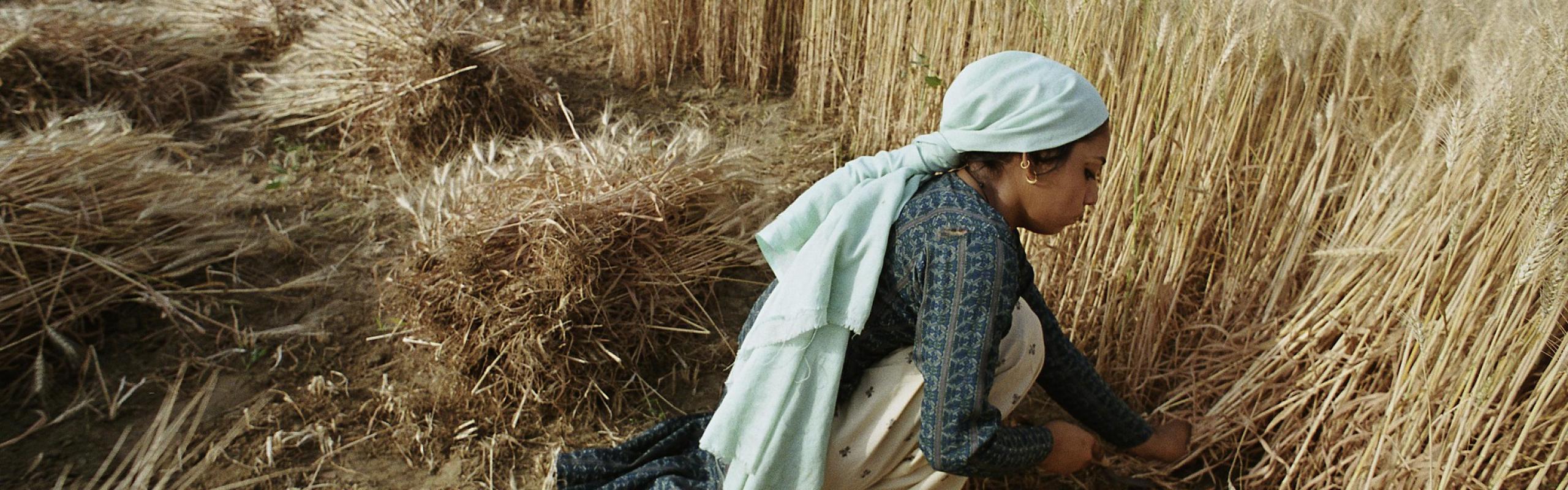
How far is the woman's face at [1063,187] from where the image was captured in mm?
1378

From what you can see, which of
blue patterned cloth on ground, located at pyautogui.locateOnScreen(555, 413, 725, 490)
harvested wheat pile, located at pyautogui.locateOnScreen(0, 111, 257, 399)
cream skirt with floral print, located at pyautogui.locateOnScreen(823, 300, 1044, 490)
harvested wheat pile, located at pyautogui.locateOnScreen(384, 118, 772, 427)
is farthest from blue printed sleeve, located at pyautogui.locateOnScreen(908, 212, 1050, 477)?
harvested wheat pile, located at pyautogui.locateOnScreen(0, 111, 257, 399)

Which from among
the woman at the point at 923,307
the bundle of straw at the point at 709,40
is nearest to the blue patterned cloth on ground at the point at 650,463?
the woman at the point at 923,307

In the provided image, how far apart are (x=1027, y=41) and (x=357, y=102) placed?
2009 millimetres

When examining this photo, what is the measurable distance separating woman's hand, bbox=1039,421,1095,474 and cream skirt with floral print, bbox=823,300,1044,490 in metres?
0.11

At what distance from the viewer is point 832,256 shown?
1387 millimetres

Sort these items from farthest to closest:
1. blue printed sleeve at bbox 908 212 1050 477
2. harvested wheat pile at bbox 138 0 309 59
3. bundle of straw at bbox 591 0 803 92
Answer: harvested wheat pile at bbox 138 0 309 59 → bundle of straw at bbox 591 0 803 92 → blue printed sleeve at bbox 908 212 1050 477

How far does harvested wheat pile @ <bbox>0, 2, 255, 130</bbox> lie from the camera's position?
304 centimetres

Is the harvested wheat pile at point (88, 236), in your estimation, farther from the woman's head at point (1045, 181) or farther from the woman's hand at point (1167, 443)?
the woman's hand at point (1167, 443)

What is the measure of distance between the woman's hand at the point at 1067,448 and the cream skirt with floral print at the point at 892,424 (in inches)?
4.4

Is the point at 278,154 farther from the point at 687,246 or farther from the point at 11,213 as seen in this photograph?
the point at 687,246

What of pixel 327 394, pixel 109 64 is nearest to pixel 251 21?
pixel 109 64

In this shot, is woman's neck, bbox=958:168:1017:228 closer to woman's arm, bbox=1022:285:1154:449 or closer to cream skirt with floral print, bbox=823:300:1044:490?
cream skirt with floral print, bbox=823:300:1044:490

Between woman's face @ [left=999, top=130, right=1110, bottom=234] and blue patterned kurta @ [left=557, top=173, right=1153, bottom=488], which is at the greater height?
woman's face @ [left=999, top=130, right=1110, bottom=234]

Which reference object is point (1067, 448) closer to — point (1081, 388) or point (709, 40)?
point (1081, 388)
